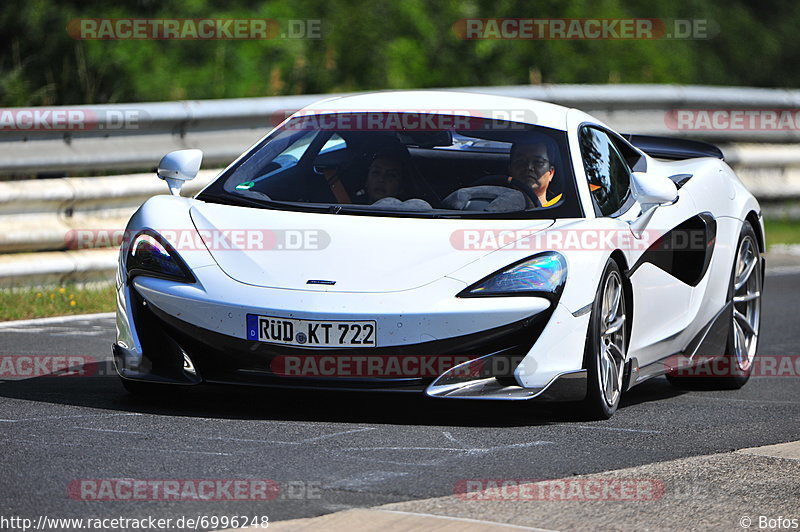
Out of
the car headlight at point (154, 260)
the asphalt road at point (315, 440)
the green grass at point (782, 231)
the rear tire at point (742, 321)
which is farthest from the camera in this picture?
the green grass at point (782, 231)

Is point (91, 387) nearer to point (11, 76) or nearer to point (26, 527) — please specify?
point (26, 527)

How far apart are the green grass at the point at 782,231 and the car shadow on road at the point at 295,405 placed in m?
8.77

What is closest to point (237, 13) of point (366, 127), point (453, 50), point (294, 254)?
point (453, 50)

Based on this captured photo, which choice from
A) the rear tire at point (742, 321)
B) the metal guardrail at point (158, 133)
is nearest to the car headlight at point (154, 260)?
the rear tire at point (742, 321)

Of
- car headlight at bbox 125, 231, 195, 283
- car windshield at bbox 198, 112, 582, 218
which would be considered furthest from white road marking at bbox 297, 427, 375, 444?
car windshield at bbox 198, 112, 582, 218

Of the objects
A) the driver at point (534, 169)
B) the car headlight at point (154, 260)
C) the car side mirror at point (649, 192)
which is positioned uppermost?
the driver at point (534, 169)

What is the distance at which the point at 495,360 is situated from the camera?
5898 mm

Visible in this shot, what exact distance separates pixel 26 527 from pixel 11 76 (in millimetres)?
9263

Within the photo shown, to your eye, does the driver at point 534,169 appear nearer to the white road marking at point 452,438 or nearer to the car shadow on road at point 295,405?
the car shadow on road at point 295,405

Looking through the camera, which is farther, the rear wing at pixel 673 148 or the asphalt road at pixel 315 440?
the rear wing at pixel 673 148

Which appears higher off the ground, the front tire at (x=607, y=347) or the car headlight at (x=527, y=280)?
the car headlight at (x=527, y=280)

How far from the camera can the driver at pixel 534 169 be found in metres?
6.73

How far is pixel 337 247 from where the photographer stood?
614cm

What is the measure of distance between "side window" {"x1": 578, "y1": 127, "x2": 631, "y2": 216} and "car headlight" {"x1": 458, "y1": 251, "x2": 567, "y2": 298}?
792mm
